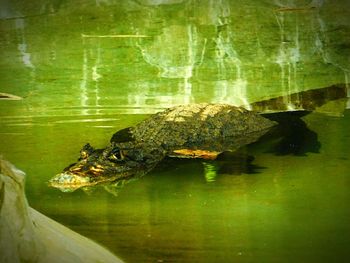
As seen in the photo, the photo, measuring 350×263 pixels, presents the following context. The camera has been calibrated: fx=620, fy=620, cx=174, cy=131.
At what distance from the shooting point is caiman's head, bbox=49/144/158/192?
17.3 ft

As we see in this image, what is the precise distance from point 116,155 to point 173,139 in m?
0.87

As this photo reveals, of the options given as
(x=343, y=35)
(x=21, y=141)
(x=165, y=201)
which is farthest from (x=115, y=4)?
(x=165, y=201)

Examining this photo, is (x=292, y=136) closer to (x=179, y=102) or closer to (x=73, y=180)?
(x=179, y=102)

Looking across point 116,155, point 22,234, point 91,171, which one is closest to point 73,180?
point 91,171

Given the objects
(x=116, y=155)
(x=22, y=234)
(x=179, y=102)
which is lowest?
(x=116, y=155)

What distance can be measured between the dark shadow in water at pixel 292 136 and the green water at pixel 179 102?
0.40ft

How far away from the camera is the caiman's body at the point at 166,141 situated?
5414mm

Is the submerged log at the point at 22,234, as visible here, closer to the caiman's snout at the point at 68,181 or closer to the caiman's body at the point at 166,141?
the caiman's snout at the point at 68,181

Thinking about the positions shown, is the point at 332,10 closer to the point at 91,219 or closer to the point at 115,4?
the point at 115,4

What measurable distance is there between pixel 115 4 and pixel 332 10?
384 centimetres

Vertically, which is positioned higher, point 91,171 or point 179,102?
point 179,102

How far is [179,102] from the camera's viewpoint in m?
7.60

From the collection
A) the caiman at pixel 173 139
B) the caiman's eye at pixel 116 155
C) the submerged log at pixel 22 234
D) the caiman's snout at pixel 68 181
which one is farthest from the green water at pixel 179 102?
the submerged log at pixel 22 234

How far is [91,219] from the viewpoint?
4.54 metres
